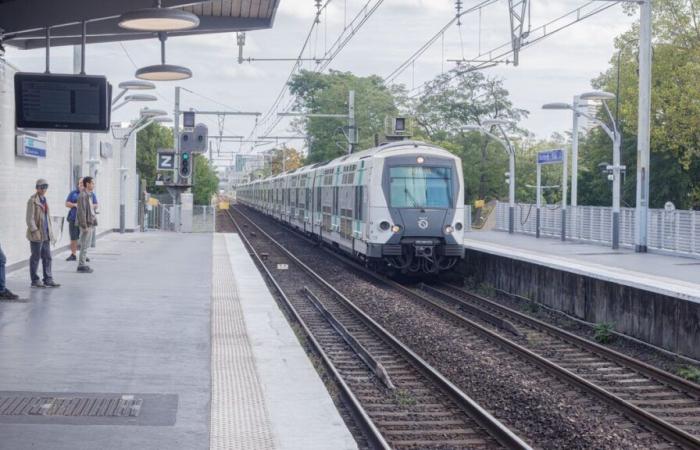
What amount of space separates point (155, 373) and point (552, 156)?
2633cm

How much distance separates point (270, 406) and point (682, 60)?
3750 centimetres

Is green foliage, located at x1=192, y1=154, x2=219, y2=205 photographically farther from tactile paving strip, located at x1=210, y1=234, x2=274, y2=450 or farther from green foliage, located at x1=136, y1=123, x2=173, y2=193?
tactile paving strip, located at x1=210, y1=234, x2=274, y2=450

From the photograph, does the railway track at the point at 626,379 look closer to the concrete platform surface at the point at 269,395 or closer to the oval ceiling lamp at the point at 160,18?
the concrete platform surface at the point at 269,395

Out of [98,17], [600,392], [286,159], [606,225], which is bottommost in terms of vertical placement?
[600,392]

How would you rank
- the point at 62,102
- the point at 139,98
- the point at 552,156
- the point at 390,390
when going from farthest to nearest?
the point at 552,156
the point at 139,98
the point at 62,102
the point at 390,390

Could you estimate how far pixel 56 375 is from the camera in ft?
28.4

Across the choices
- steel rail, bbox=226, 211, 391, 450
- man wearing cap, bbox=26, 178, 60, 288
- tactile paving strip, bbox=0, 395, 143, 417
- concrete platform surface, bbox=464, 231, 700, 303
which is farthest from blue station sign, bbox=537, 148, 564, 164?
tactile paving strip, bbox=0, 395, 143, 417

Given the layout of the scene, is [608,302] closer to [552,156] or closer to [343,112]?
[552,156]

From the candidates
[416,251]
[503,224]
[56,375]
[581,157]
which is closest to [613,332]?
[416,251]

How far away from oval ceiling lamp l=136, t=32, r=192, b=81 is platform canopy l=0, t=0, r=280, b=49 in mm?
638

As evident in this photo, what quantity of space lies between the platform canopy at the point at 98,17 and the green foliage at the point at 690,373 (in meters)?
6.42

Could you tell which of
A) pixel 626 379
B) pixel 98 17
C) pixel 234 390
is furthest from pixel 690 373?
pixel 98 17

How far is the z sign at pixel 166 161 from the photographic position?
33531 millimetres

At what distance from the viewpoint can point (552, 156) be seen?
3347 cm
